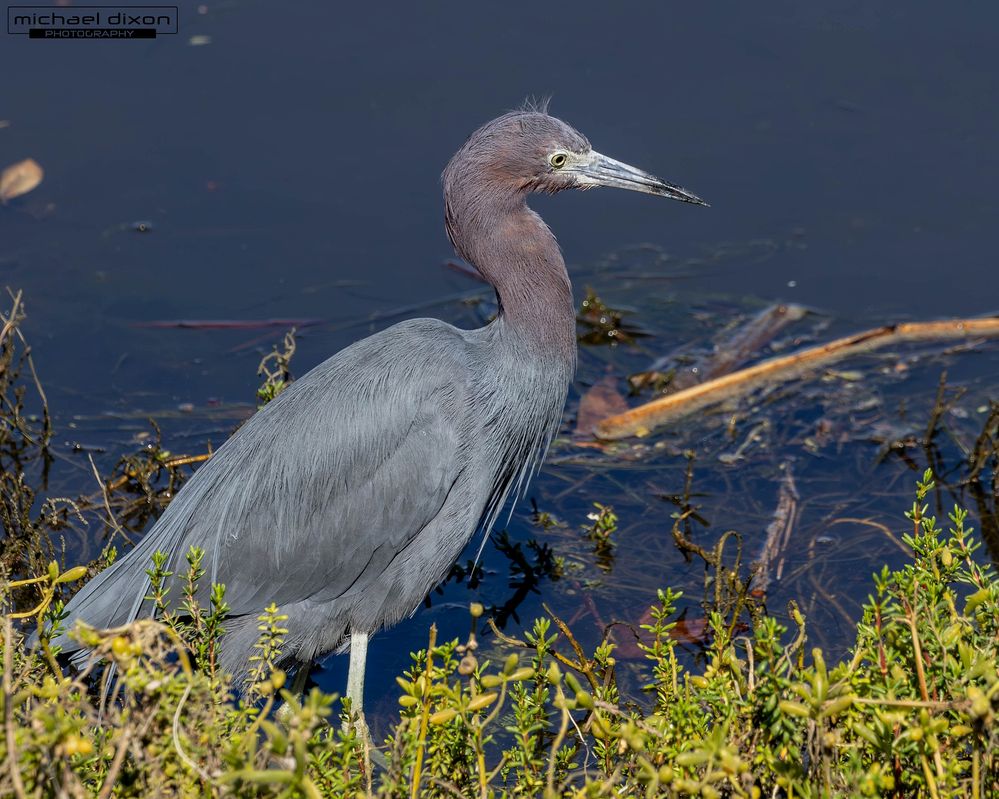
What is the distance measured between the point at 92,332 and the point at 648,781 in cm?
595

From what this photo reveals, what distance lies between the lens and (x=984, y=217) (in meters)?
8.38

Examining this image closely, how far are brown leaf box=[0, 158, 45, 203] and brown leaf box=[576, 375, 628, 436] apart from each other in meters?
4.20

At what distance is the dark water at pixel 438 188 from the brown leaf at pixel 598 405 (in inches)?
9.2

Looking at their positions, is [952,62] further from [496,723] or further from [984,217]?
[496,723]

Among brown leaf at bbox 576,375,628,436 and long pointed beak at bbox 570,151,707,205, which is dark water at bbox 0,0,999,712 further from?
long pointed beak at bbox 570,151,707,205

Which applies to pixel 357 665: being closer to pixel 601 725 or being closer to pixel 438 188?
pixel 601 725

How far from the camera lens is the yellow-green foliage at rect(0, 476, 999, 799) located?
95.6 inches

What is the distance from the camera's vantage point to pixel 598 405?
7.14 meters

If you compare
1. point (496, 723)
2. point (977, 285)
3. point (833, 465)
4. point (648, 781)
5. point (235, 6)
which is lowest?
point (496, 723)

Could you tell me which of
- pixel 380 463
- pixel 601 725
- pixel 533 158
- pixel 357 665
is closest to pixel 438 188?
pixel 533 158

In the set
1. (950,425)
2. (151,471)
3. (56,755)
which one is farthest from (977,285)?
(56,755)

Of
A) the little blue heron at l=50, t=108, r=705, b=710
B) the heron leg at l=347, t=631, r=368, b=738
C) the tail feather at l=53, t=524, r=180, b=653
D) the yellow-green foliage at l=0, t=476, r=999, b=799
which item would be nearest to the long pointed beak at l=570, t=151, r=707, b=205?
the little blue heron at l=50, t=108, r=705, b=710

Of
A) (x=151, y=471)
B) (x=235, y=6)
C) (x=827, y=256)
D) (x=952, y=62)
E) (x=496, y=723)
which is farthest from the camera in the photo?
(x=235, y=6)

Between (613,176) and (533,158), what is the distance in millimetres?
441
